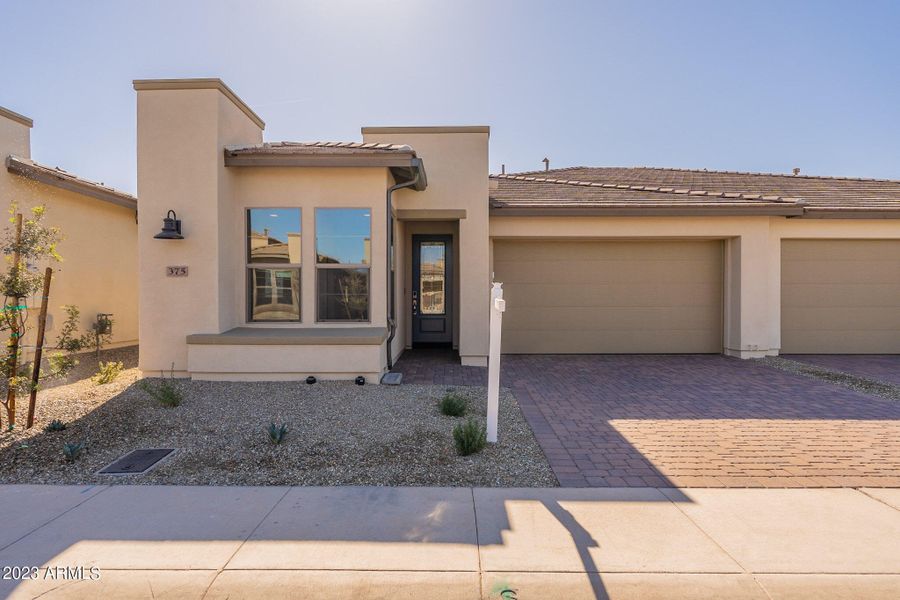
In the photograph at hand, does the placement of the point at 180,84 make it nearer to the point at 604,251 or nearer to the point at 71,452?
the point at 71,452

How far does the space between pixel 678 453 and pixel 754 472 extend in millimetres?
652

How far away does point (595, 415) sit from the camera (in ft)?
20.2

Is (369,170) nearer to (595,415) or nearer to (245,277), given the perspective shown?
(245,277)

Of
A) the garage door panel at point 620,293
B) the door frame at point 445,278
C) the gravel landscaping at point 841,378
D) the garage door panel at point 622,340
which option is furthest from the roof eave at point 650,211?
the gravel landscaping at point 841,378

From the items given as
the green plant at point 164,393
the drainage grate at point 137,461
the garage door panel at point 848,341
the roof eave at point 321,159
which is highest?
the roof eave at point 321,159

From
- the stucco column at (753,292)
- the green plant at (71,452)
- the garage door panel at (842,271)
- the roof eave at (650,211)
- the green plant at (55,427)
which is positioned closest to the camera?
the green plant at (71,452)

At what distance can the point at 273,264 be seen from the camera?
8.32 m

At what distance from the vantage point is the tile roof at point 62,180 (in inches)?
348

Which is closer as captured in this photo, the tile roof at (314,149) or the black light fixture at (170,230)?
the black light fixture at (170,230)

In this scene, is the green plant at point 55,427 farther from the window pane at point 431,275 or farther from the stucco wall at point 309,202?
the window pane at point 431,275

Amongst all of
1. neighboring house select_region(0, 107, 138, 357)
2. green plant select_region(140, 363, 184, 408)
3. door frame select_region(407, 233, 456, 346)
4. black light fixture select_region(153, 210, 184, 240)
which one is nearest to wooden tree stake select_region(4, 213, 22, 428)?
green plant select_region(140, 363, 184, 408)

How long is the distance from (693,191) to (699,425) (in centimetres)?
689

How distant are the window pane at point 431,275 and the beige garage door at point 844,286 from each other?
748 cm

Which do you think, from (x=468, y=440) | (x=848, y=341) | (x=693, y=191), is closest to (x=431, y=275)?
(x=693, y=191)
